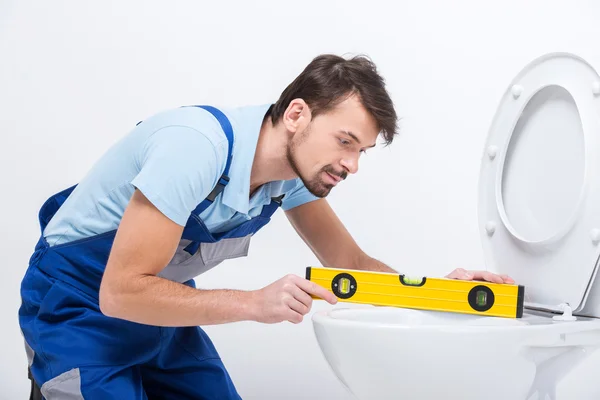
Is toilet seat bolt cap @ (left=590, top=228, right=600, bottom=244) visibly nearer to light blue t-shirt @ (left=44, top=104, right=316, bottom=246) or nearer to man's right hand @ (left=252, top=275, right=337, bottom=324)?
man's right hand @ (left=252, top=275, right=337, bottom=324)

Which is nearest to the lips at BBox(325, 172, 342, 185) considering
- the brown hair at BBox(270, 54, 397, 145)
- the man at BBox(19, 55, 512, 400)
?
the man at BBox(19, 55, 512, 400)

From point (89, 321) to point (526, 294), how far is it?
76cm

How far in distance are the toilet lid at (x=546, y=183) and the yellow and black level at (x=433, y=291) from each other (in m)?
0.13

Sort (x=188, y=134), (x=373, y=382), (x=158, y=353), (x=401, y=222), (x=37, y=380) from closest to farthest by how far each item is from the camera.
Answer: (x=373, y=382)
(x=188, y=134)
(x=37, y=380)
(x=158, y=353)
(x=401, y=222)

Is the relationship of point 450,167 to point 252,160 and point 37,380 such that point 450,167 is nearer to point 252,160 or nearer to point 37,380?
point 252,160

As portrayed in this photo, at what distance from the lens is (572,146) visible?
135cm

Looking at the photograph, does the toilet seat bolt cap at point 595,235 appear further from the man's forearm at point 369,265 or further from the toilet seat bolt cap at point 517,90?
the man's forearm at point 369,265

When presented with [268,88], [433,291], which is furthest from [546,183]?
[268,88]

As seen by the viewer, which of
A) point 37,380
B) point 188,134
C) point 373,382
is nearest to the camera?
point 373,382

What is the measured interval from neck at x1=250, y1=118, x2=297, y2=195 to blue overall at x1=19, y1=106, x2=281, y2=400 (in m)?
0.08

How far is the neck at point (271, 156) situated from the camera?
56.6 inches

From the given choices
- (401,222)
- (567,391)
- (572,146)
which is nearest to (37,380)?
(567,391)

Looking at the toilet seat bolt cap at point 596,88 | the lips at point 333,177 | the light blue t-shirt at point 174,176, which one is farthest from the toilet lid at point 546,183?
the light blue t-shirt at point 174,176

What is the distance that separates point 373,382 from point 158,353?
505 mm
